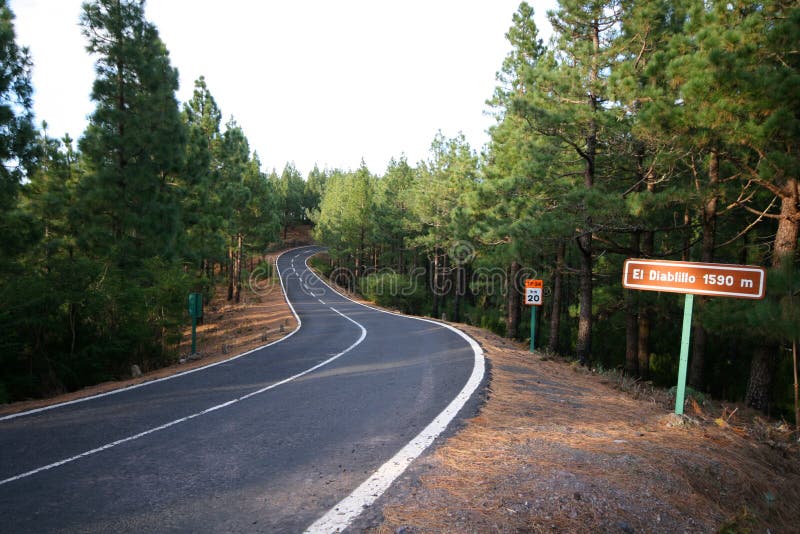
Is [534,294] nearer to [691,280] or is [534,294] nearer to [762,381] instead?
[762,381]

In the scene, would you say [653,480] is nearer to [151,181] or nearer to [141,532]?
[141,532]

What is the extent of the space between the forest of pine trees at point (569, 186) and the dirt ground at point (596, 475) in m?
3.87

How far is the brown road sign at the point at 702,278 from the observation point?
5.36 m

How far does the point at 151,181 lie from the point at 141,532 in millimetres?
15335

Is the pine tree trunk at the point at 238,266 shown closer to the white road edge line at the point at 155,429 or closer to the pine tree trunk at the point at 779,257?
the white road edge line at the point at 155,429

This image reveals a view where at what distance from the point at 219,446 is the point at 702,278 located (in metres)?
6.10

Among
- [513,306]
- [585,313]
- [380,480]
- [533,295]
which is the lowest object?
[513,306]

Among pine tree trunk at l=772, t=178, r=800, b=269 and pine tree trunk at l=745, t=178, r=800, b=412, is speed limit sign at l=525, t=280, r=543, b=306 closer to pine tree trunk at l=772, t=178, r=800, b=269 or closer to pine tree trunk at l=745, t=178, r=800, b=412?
pine tree trunk at l=745, t=178, r=800, b=412

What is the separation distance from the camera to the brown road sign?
17.6ft

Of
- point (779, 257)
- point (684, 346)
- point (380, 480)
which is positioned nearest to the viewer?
point (380, 480)

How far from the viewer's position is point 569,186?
1521cm

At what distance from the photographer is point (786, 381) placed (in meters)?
15.4

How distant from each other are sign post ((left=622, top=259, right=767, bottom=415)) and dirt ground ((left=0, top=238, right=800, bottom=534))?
1.00 meters

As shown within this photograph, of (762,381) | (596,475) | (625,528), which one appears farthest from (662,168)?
(625,528)
